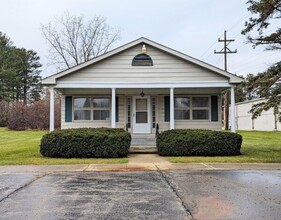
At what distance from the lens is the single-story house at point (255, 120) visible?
32500 mm

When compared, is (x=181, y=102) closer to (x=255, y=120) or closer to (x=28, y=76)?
(x=255, y=120)

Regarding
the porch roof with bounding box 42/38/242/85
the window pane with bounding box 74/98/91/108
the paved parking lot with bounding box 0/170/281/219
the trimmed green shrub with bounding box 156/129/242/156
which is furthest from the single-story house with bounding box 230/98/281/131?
the paved parking lot with bounding box 0/170/281/219

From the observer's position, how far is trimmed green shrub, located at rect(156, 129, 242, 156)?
1379cm

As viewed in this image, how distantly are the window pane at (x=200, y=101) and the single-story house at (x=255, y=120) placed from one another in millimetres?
13674

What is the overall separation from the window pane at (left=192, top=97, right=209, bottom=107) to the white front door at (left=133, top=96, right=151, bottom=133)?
7.45 feet

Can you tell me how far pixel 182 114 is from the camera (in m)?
17.1

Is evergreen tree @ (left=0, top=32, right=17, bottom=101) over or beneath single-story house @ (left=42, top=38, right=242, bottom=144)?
over

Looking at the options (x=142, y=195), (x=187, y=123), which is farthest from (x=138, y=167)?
(x=187, y=123)

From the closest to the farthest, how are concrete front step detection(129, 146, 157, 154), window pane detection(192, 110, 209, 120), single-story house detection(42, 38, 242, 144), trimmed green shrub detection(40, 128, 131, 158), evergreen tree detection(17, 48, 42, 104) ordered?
trimmed green shrub detection(40, 128, 131, 158) → concrete front step detection(129, 146, 157, 154) → single-story house detection(42, 38, 242, 144) → window pane detection(192, 110, 209, 120) → evergreen tree detection(17, 48, 42, 104)

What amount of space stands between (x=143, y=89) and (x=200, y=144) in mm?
4171

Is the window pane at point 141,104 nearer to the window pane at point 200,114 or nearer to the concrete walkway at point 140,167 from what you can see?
the window pane at point 200,114

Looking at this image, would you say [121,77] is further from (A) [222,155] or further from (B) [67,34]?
(B) [67,34]

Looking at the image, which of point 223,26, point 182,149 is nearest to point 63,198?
point 182,149

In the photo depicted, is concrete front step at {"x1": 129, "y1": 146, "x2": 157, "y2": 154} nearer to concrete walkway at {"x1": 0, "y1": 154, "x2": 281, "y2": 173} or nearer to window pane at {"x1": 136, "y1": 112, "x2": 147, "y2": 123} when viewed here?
window pane at {"x1": 136, "y1": 112, "x2": 147, "y2": 123}
